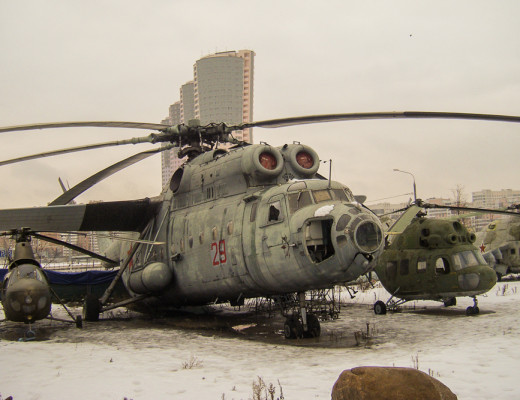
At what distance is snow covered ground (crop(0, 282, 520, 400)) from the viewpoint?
7.25 m

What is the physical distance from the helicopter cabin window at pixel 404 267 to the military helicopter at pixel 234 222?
4579 mm

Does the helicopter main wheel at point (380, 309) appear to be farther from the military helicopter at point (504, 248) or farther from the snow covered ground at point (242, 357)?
the military helicopter at point (504, 248)

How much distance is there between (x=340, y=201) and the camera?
38.2ft

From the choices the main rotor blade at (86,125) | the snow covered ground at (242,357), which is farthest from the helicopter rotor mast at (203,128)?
the snow covered ground at (242,357)

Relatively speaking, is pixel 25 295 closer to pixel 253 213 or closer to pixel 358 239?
pixel 253 213

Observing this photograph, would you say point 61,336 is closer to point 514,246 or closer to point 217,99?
point 514,246

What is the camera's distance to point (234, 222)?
12953 millimetres

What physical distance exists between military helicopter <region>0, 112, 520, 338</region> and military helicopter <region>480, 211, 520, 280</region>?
17369 millimetres

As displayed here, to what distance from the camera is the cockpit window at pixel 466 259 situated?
15.2 m

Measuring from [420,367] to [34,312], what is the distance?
30.3 feet

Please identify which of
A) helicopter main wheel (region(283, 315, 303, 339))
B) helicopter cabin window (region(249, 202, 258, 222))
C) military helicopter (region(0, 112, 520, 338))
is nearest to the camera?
military helicopter (region(0, 112, 520, 338))

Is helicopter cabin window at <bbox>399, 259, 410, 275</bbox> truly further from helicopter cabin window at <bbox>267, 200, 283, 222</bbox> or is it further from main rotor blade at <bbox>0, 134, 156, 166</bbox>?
main rotor blade at <bbox>0, 134, 156, 166</bbox>

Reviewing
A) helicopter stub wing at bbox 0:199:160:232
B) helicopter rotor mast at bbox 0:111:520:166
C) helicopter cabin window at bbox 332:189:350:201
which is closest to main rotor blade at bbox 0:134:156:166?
helicopter rotor mast at bbox 0:111:520:166

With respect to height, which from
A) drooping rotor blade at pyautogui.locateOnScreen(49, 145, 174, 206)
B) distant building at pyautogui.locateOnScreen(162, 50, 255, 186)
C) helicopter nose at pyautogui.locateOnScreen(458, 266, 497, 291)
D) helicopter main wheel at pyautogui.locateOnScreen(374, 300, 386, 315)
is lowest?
helicopter main wheel at pyautogui.locateOnScreen(374, 300, 386, 315)
